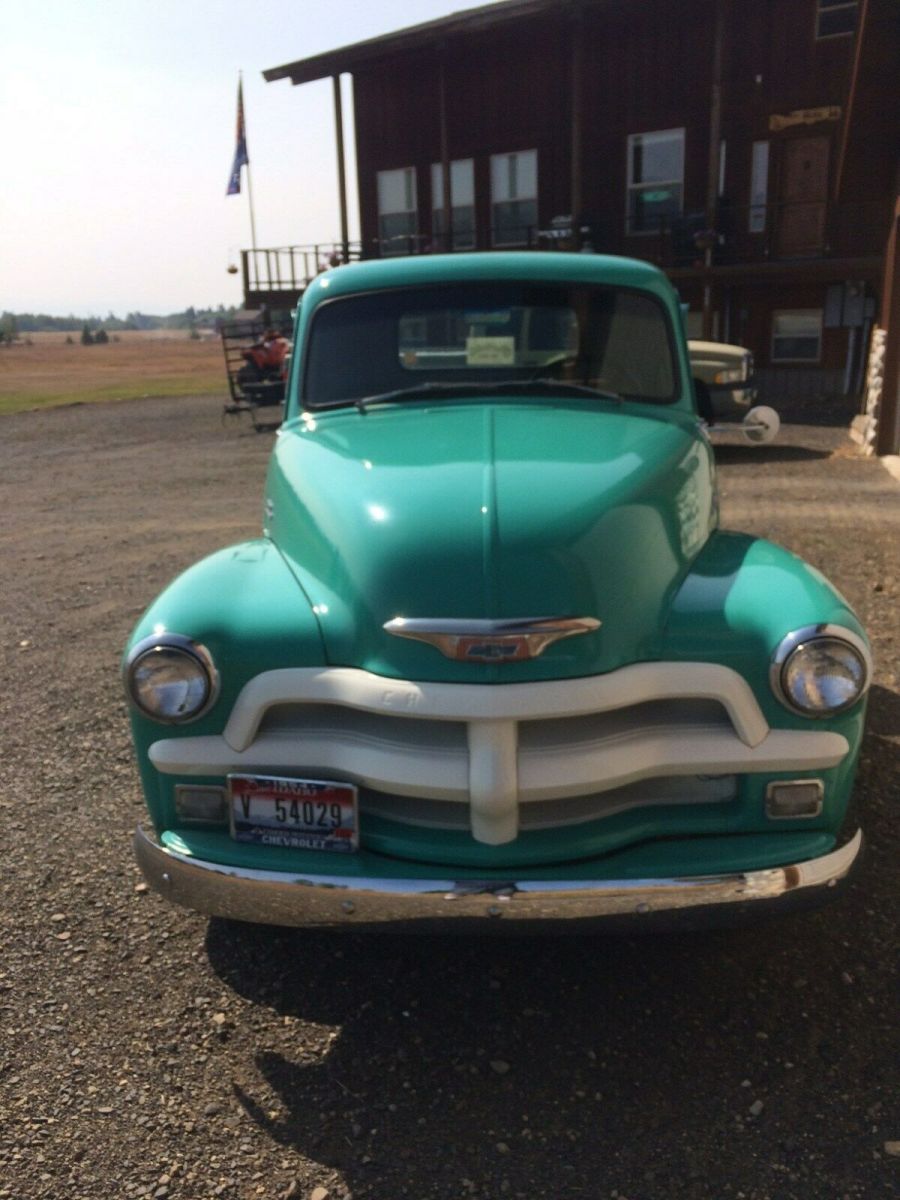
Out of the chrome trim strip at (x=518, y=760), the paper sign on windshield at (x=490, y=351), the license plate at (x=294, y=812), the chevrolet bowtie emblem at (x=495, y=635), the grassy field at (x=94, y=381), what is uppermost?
the paper sign on windshield at (x=490, y=351)

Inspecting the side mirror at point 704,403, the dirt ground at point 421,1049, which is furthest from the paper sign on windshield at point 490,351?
the dirt ground at point 421,1049

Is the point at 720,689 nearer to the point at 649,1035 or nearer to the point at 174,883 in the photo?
the point at 649,1035

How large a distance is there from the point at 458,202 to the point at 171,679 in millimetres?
20744

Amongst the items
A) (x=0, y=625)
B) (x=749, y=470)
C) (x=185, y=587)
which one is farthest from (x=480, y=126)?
A: (x=185, y=587)

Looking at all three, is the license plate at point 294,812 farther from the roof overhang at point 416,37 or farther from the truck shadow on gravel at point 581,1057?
the roof overhang at point 416,37

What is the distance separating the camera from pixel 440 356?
4.12m

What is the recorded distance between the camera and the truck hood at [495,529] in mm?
2645

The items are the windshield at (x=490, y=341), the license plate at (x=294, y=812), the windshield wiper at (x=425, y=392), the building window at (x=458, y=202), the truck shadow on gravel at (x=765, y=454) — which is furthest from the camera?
the building window at (x=458, y=202)

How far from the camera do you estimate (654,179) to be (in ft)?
64.2

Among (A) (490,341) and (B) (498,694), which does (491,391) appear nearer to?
(A) (490,341)

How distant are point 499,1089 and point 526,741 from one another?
874 millimetres

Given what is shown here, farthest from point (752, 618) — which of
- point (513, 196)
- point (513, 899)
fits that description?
point (513, 196)

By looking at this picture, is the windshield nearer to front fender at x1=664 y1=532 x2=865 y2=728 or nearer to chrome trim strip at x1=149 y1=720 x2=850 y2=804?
front fender at x1=664 y1=532 x2=865 y2=728

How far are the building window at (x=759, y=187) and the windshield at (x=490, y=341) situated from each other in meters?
16.2
